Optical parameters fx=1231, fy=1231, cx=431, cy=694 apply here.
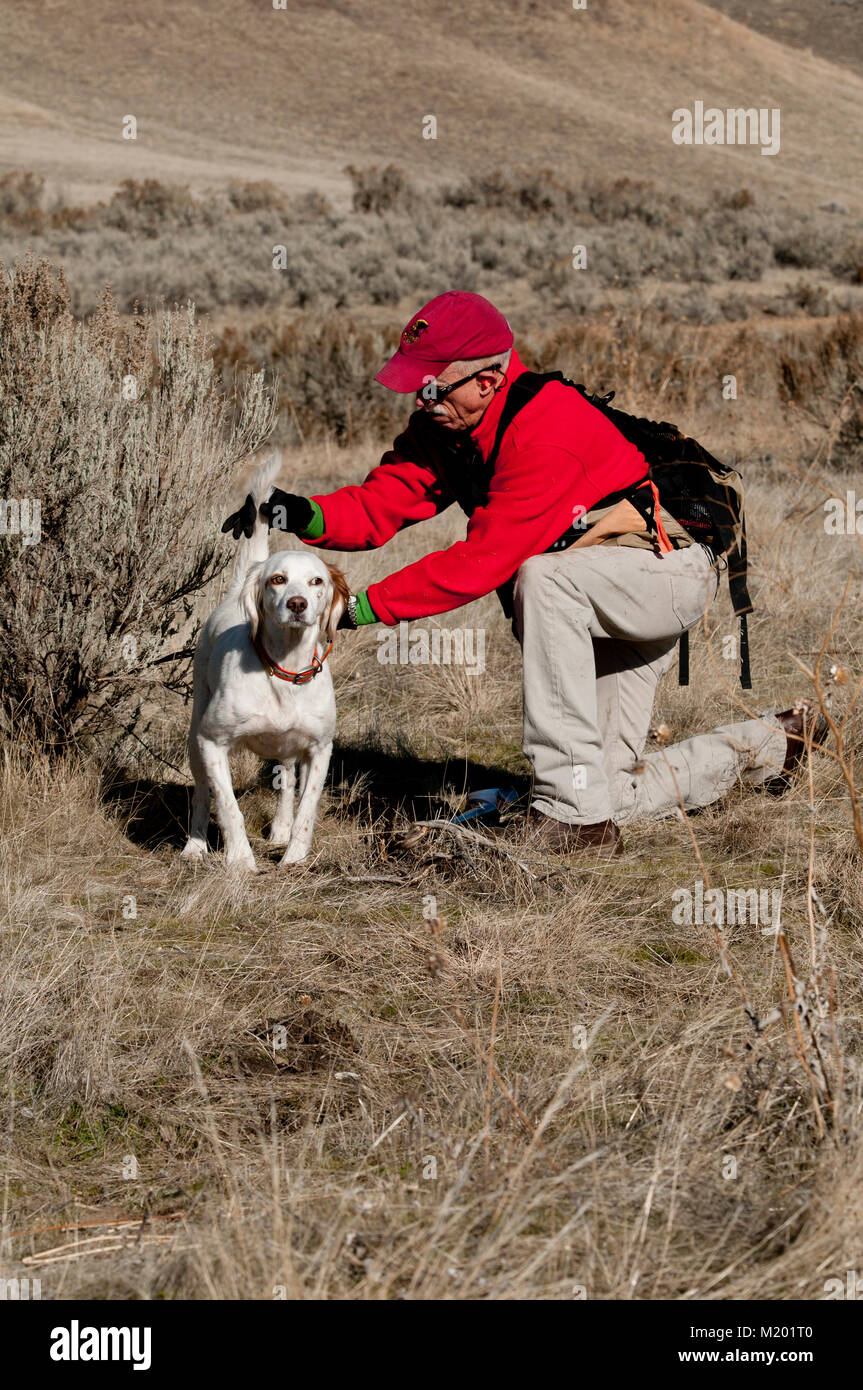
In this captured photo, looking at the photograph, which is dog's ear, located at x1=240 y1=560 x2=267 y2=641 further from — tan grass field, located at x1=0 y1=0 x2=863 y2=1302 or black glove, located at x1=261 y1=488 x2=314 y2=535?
tan grass field, located at x1=0 y1=0 x2=863 y2=1302

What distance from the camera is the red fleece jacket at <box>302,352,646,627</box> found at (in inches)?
133

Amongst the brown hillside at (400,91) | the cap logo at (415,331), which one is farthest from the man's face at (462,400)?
the brown hillside at (400,91)

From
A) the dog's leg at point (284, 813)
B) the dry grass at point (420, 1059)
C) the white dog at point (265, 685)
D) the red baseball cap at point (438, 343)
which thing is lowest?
the dry grass at point (420, 1059)

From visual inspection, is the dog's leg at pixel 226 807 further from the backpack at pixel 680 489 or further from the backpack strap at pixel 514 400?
the backpack strap at pixel 514 400

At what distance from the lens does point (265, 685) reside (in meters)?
3.54

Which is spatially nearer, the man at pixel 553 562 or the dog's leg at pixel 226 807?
the man at pixel 553 562

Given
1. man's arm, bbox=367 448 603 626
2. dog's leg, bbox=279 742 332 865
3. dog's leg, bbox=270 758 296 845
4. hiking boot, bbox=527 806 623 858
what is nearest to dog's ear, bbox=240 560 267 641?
man's arm, bbox=367 448 603 626

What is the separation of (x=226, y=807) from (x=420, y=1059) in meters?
1.23

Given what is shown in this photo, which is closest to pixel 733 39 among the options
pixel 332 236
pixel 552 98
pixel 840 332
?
pixel 552 98

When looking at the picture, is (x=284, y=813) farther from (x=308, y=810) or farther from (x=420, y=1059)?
(x=420, y=1059)

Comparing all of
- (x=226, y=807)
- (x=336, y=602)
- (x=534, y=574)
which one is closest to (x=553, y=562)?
(x=534, y=574)

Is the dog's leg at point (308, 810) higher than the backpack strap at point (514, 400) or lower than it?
lower

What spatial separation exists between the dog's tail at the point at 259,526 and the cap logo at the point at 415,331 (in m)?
0.48

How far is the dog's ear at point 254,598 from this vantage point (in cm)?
348
